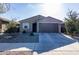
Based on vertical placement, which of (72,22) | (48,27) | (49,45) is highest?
(72,22)

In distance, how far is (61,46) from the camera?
759 centimetres

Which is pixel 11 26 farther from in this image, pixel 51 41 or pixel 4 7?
pixel 51 41

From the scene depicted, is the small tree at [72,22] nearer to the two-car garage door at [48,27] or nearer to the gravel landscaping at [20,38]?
the two-car garage door at [48,27]

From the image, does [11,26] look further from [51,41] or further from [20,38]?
[51,41]

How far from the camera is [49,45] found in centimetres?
760

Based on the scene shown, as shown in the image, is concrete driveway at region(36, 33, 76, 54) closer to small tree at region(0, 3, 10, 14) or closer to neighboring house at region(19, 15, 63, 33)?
neighboring house at region(19, 15, 63, 33)

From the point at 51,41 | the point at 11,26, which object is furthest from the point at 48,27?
the point at 11,26

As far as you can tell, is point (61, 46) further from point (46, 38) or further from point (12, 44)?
point (12, 44)

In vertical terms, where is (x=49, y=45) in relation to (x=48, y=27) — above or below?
below

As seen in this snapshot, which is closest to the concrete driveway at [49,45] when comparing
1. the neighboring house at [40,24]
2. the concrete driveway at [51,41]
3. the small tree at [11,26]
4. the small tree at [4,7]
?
the concrete driveway at [51,41]

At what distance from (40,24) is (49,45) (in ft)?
1.67

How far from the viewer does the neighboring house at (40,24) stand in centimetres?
762

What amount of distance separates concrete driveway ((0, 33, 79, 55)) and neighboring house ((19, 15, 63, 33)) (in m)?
0.12

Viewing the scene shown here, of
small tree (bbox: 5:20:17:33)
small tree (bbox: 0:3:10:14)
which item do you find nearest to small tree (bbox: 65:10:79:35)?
small tree (bbox: 5:20:17:33)
